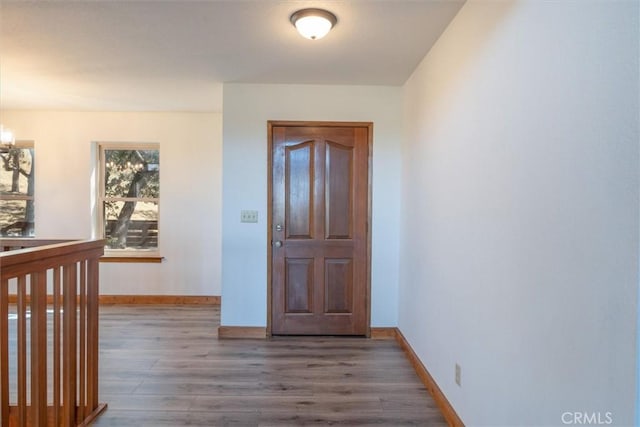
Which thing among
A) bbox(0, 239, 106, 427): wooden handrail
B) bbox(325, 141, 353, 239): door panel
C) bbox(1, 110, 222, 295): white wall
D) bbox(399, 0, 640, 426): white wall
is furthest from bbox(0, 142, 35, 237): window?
bbox(399, 0, 640, 426): white wall

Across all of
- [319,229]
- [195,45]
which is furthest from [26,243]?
[319,229]

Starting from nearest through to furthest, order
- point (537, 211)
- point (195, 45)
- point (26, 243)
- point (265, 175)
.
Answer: point (537, 211) → point (26, 243) → point (195, 45) → point (265, 175)

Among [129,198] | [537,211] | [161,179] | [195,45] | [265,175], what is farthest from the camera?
[129,198]

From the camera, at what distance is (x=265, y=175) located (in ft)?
10.7

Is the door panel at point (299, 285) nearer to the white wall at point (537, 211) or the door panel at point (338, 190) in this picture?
the door panel at point (338, 190)

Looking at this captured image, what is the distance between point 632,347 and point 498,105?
40.7 inches

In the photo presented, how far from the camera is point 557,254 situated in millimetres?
1150

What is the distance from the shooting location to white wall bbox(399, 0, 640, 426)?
0.93 meters

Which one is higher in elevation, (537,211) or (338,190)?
(338,190)

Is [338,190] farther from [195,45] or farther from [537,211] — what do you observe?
[537,211]

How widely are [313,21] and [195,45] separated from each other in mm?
929

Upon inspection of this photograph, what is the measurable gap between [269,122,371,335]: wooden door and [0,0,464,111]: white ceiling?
1.81 feet

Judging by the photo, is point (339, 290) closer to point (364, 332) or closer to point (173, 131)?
point (364, 332)

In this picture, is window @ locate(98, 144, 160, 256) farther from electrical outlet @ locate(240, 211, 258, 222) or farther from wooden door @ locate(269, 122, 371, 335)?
wooden door @ locate(269, 122, 371, 335)
